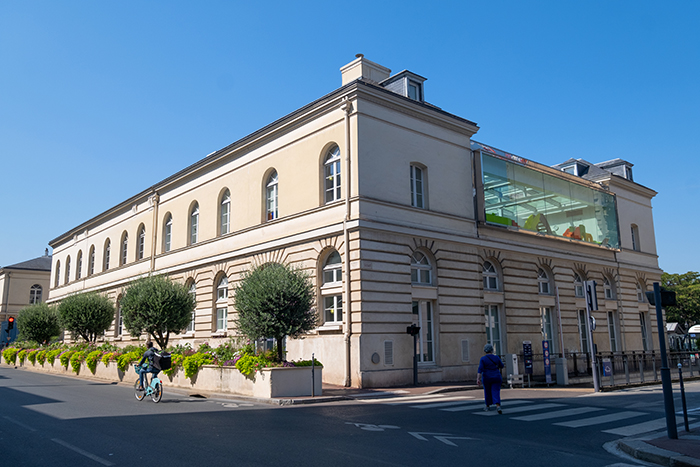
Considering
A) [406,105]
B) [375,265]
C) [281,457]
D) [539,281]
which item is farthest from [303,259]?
[281,457]

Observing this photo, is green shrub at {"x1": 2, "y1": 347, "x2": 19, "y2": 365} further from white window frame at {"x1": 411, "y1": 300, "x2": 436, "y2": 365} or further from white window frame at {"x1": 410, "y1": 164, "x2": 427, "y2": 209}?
white window frame at {"x1": 410, "y1": 164, "x2": 427, "y2": 209}

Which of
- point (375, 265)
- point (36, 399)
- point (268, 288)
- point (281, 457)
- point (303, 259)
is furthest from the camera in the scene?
point (303, 259)

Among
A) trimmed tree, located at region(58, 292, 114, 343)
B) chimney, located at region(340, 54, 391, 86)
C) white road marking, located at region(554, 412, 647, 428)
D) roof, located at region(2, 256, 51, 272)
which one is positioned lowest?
white road marking, located at region(554, 412, 647, 428)

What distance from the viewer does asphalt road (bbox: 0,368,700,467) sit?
26.3 ft

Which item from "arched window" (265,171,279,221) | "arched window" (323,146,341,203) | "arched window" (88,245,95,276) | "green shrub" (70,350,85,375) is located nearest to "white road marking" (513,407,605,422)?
"arched window" (323,146,341,203)

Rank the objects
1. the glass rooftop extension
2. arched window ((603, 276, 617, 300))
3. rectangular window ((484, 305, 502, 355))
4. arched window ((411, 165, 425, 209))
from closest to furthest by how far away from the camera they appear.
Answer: arched window ((411, 165, 425, 209)), rectangular window ((484, 305, 502, 355)), the glass rooftop extension, arched window ((603, 276, 617, 300))

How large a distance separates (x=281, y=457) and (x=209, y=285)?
22.8 meters

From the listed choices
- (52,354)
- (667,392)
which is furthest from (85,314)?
(667,392)

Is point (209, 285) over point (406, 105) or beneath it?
beneath

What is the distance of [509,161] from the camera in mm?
28719

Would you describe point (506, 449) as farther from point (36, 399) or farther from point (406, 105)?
point (406, 105)

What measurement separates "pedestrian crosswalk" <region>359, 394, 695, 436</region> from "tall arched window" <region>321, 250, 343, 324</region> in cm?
537

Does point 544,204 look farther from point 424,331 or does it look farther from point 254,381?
point 254,381

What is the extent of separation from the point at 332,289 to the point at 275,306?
4568 millimetres
